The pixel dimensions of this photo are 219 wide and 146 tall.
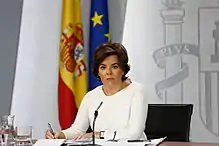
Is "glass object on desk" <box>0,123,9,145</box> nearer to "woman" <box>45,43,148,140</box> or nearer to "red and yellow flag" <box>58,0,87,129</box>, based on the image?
"woman" <box>45,43,148,140</box>

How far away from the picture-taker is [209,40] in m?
3.92

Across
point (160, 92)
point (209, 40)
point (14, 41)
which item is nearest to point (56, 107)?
point (14, 41)

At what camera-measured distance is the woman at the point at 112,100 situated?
263cm

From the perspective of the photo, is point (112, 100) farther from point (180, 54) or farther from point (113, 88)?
point (180, 54)

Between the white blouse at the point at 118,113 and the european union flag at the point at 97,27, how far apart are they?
0.89 m

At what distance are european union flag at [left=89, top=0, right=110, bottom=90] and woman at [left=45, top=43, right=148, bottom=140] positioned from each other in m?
0.92

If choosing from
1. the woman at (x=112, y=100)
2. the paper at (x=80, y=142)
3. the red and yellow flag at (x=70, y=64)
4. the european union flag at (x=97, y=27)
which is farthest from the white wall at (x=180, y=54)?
the paper at (x=80, y=142)

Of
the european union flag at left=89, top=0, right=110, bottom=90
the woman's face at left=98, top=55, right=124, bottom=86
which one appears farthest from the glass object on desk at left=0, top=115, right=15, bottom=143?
the european union flag at left=89, top=0, right=110, bottom=90

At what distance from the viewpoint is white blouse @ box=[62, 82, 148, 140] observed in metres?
2.53

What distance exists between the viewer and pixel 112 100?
278cm

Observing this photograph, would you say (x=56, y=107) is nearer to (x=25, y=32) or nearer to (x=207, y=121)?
(x=25, y=32)

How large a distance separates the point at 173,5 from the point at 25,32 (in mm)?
1432

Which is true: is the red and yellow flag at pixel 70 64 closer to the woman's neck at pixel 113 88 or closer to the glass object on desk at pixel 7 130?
the woman's neck at pixel 113 88

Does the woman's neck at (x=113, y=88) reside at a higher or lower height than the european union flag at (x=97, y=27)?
lower
